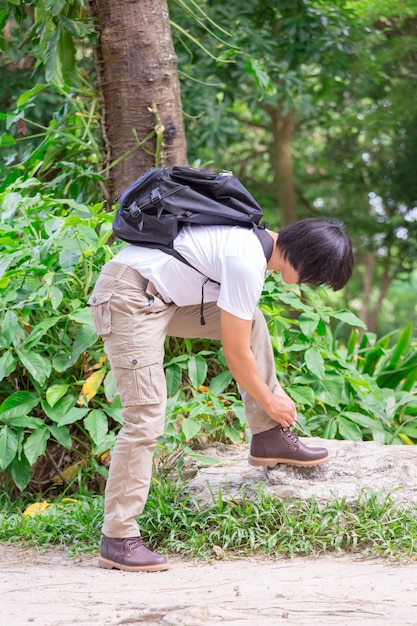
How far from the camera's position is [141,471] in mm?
3268

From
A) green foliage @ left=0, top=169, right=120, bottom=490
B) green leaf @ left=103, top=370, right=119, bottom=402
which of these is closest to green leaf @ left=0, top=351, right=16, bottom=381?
green foliage @ left=0, top=169, right=120, bottom=490

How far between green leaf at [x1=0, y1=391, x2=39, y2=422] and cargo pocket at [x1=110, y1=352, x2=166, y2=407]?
111 centimetres

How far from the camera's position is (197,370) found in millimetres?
4391

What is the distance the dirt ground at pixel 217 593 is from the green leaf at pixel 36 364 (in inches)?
39.3

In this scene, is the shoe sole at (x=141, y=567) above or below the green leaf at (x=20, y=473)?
A: above

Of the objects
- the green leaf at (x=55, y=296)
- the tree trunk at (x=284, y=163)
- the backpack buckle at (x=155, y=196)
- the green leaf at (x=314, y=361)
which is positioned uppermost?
the backpack buckle at (x=155, y=196)

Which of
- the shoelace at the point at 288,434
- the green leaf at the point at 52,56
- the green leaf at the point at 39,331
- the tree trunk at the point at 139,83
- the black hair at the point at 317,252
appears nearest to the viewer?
the black hair at the point at 317,252

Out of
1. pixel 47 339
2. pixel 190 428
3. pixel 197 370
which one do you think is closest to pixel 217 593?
pixel 190 428

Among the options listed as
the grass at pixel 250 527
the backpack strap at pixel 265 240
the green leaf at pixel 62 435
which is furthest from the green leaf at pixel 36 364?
the backpack strap at pixel 265 240

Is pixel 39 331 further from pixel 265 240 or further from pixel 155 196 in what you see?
pixel 265 240

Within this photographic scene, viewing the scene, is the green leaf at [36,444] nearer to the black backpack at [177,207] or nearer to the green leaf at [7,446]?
the green leaf at [7,446]

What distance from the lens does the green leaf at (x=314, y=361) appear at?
4469 mm

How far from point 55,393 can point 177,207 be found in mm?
1422

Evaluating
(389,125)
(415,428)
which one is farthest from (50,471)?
(389,125)
